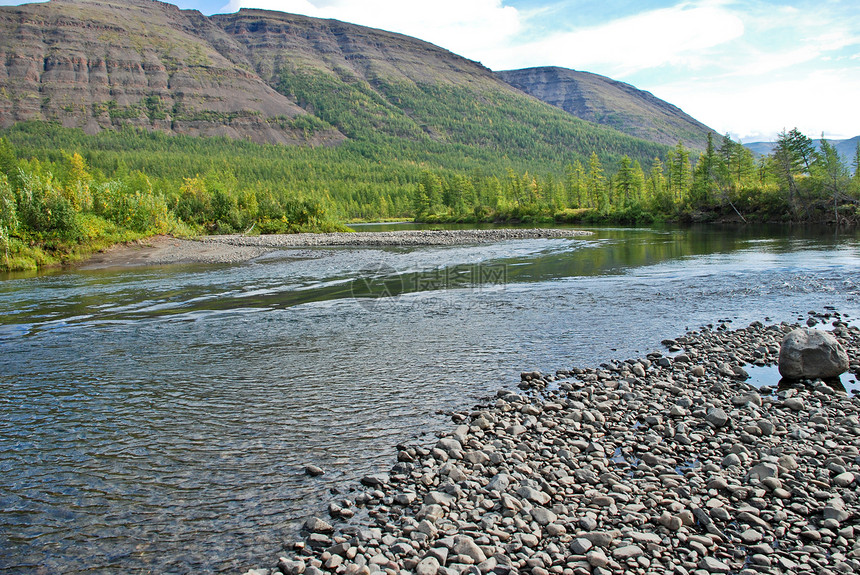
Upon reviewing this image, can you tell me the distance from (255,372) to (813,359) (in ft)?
48.0

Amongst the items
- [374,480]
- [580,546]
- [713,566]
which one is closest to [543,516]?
[580,546]

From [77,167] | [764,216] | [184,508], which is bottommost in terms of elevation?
[184,508]

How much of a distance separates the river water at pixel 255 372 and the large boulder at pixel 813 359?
3.89 meters

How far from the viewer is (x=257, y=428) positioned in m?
10.5

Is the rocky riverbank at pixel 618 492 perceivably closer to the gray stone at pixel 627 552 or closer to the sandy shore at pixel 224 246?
the gray stone at pixel 627 552

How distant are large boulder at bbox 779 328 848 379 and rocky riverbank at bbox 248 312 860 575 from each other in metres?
0.56

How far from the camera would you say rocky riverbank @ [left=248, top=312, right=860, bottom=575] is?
5.93 meters

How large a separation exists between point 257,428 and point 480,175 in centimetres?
16330

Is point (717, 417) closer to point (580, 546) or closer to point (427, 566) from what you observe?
point (580, 546)

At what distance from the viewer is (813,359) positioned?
38.5 feet

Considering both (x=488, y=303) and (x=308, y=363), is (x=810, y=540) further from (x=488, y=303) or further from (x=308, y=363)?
(x=488, y=303)

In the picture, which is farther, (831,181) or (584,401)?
(831,181)

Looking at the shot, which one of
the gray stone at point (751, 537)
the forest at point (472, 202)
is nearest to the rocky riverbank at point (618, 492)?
the gray stone at point (751, 537)

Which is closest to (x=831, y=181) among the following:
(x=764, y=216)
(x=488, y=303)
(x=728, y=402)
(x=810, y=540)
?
(x=764, y=216)
